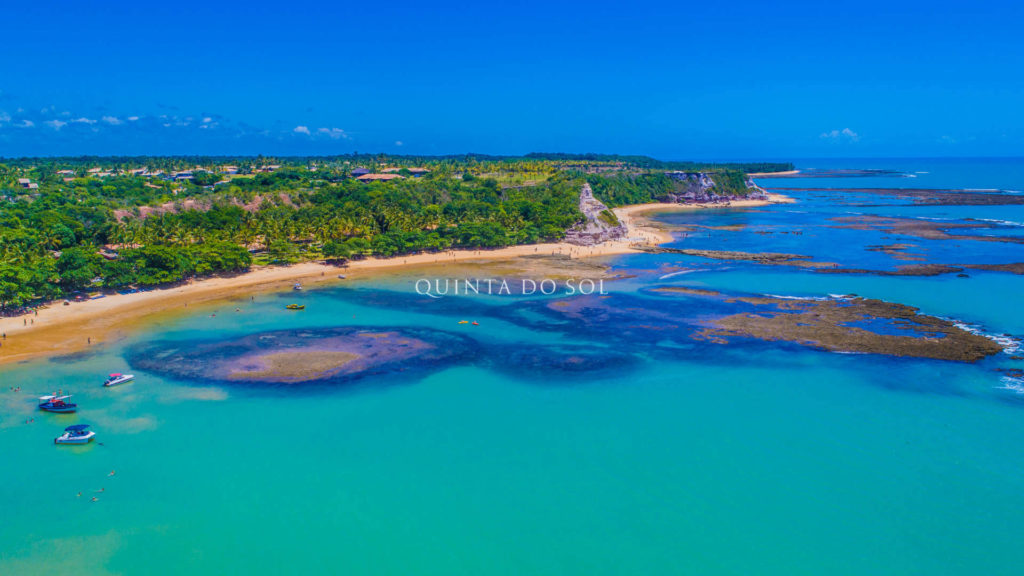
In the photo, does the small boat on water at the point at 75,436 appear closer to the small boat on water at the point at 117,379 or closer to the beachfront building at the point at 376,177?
the small boat on water at the point at 117,379

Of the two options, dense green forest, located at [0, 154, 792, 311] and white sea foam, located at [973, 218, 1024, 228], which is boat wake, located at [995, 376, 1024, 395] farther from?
white sea foam, located at [973, 218, 1024, 228]

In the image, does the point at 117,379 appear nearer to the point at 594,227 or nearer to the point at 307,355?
the point at 307,355

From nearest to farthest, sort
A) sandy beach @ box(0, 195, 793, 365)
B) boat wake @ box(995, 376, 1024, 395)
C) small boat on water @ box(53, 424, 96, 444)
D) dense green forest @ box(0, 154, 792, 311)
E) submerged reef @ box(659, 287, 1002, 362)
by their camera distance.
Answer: small boat on water @ box(53, 424, 96, 444) < boat wake @ box(995, 376, 1024, 395) < submerged reef @ box(659, 287, 1002, 362) < sandy beach @ box(0, 195, 793, 365) < dense green forest @ box(0, 154, 792, 311)

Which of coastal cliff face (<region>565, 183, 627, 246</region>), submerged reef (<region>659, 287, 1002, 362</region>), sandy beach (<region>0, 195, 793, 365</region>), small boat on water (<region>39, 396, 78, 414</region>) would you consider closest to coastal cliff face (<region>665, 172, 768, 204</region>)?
coastal cliff face (<region>565, 183, 627, 246</region>)

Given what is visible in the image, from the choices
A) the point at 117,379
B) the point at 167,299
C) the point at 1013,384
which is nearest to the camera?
the point at 1013,384

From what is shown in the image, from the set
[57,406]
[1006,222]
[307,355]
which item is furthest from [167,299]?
[1006,222]

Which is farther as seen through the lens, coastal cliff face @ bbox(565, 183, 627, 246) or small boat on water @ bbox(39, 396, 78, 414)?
coastal cliff face @ bbox(565, 183, 627, 246)
